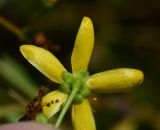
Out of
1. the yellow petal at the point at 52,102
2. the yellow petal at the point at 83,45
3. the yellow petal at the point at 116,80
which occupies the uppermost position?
the yellow petal at the point at 83,45

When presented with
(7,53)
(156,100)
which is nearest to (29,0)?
(7,53)

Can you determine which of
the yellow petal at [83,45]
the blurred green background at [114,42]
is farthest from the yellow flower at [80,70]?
the blurred green background at [114,42]

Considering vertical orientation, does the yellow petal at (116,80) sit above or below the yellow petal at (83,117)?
above

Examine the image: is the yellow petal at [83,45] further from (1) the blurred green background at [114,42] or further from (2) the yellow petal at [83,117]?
(1) the blurred green background at [114,42]

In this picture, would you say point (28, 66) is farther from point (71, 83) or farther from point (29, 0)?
point (71, 83)

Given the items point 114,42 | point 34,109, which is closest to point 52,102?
point 34,109

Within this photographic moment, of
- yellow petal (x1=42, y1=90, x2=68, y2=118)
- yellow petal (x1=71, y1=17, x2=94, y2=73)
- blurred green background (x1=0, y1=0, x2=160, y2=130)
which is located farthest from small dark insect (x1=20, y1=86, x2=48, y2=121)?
blurred green background (x1=0, y1=0, x2=160, y2=130)

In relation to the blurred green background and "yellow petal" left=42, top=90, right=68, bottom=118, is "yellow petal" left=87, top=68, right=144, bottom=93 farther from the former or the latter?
the blurred green background
